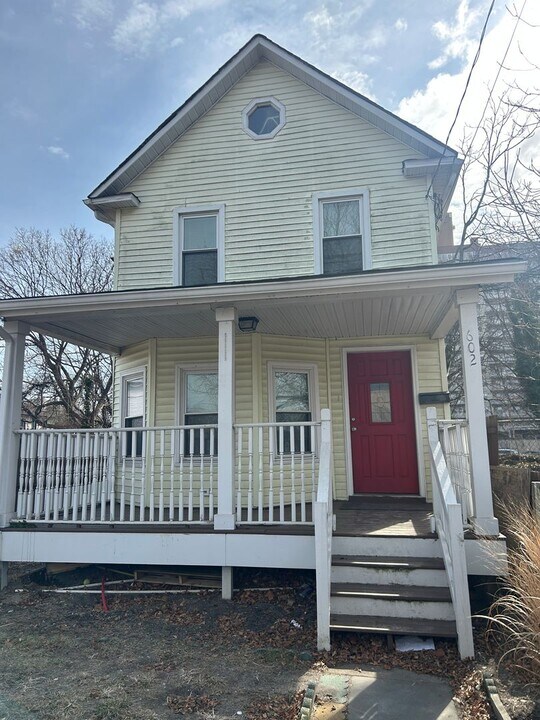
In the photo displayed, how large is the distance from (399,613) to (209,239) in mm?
6089

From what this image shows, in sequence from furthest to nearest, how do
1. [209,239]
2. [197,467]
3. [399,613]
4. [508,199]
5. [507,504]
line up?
[508,199] < [209,239] < [197,467] < [507,504] < [399,613]

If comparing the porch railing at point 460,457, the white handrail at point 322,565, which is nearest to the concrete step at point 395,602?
the white handrail at point 322,565

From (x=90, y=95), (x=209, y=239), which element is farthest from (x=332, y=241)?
(x=90, y=95)

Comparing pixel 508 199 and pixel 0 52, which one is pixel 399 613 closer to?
pixel 508 199

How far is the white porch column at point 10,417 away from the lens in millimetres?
5531

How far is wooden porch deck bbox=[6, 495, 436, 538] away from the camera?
15.8 ft

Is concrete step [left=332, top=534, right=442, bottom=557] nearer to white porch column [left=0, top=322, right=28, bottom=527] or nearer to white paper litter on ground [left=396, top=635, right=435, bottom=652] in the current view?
white paper litter on ground [left=396, top=635, right=435, bottom=652]

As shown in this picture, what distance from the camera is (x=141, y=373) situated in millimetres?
7578

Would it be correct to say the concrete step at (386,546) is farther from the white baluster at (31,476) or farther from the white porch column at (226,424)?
the white baluster at (31,476)

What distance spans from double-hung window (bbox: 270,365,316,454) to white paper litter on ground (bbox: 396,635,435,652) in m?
3.38

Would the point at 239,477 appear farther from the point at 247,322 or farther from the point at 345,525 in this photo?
the point at 247,322

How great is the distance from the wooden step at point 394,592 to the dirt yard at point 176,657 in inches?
13.3

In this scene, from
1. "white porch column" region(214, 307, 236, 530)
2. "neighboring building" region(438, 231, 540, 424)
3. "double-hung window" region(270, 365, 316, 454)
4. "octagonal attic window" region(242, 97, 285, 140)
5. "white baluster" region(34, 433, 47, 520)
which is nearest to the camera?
"white porch column" region(214, 307, 236, 530)

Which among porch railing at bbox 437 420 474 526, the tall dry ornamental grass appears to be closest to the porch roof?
porch railing at bbox 437 420 474 526
